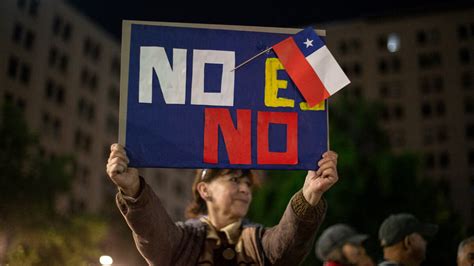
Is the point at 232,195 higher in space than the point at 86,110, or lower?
lower

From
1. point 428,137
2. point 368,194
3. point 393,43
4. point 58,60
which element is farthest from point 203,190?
point 393,43

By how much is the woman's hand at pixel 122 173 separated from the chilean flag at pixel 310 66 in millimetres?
1085

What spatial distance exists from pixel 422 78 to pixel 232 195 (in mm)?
60724

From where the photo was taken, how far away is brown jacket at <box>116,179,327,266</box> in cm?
422

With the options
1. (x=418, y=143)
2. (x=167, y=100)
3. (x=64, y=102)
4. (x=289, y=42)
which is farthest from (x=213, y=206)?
(x=418, y=143)

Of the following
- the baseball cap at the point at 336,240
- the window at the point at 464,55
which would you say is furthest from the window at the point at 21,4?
the baseball cap at the point at 336,240

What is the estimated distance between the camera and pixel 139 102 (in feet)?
14.4

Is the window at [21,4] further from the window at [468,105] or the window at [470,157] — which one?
the window at [470,157]

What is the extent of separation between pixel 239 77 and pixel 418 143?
59.6m

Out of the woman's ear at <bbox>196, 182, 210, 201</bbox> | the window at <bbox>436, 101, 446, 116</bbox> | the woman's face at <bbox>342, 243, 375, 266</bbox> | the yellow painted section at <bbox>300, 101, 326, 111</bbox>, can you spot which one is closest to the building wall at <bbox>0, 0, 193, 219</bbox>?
the window at <bbox>436, 101, 446, 116</bbox>

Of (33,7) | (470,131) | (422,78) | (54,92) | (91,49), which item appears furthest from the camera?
(422,78)

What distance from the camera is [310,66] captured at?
4.60 m

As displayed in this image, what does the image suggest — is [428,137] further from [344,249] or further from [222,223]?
A: [222,223]

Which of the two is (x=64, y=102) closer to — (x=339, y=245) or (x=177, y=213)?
(x=177, y=213)
